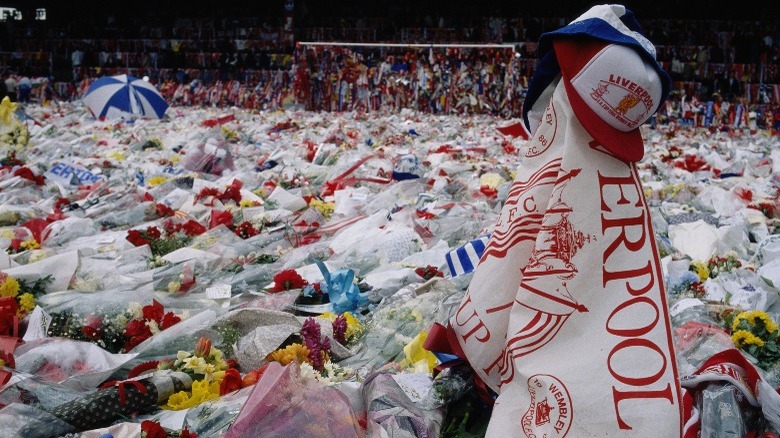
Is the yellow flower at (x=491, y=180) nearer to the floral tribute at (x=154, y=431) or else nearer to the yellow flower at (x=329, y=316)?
the yellow flower at (x=329, y=316)

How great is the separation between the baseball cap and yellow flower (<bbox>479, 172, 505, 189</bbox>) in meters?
4.59

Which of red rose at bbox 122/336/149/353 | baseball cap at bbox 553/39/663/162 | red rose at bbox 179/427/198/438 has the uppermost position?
baseball cap at bbox 553/39/663/162

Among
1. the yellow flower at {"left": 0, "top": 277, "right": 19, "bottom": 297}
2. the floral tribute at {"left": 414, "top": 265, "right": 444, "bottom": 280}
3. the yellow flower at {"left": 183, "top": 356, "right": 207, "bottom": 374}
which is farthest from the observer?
the floral tribute at {"left": 414, "top": 265, "right": 444, "bottom": 280}

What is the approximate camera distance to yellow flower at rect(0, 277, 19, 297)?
3391 mm

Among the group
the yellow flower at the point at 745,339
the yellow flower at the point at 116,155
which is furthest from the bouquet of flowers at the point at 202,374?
the yellow flower at the point at 116,155

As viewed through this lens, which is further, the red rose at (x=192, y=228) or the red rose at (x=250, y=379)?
the red rose at (x=192, y=228)

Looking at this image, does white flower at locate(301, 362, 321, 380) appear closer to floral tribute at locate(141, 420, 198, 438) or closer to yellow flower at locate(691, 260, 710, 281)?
floral tribute at locate(141, 420, 198, 438)

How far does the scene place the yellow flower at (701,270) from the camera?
3.73 m

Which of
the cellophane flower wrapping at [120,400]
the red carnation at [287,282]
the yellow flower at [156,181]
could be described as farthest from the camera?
the yellow flower at [156,181]

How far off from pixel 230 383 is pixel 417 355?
0.69m

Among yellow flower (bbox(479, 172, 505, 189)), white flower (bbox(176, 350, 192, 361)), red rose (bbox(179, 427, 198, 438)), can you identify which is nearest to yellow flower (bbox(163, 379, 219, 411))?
white flower (bbox(176, 350, 192, 361))

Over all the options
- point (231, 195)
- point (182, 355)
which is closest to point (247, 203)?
point (231, 195)

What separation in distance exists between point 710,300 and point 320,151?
5.92m

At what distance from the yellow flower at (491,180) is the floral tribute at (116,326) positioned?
151 inches
